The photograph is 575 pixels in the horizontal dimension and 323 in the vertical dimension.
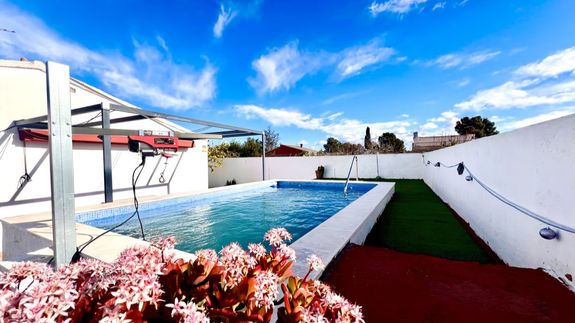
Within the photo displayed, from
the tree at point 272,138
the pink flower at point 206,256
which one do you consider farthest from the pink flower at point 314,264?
the tree at point 272,138

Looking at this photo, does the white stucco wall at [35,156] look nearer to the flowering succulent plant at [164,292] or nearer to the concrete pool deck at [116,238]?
the concrete pool deck at [116,238]

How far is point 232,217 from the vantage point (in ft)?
23.0

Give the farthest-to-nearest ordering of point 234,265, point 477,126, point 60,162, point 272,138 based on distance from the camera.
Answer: point 272,138 < point 477,126 < point 60,162 < point 234,265

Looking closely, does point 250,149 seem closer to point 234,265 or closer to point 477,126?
point 234,265

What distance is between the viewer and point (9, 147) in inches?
253

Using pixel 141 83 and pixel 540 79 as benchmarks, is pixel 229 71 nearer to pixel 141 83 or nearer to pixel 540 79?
pixel 141 83

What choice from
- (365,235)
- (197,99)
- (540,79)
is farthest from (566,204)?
(197,99)

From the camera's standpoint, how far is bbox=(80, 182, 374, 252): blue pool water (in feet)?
17.6

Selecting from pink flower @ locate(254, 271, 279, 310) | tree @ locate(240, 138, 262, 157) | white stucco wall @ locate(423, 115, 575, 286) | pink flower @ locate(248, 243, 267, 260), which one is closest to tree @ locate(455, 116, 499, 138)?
tree @ locate(240, 138, 262, 157)

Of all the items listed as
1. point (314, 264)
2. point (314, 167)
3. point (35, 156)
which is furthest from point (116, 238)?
point (314, 167)

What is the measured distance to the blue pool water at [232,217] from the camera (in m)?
5.37

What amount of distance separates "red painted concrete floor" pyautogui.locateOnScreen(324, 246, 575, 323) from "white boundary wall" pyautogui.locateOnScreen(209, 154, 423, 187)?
13435 mm

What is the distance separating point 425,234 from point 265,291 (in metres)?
4.70

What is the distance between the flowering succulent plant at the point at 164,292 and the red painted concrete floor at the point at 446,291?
129 centimetres
